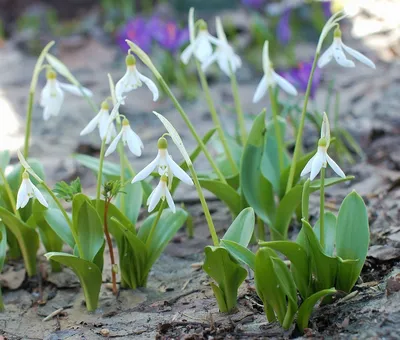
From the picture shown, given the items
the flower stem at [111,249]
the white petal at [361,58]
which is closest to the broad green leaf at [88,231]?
the flower stem at [111,249]

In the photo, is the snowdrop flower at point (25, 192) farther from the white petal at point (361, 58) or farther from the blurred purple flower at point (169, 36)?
the blurred purple flower at point (169, 36)

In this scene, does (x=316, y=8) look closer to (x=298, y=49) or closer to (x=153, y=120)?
(x=298, y=49)

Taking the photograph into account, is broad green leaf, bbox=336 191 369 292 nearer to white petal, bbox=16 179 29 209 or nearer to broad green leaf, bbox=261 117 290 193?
broad green leaf, bbox=261 117 290 193

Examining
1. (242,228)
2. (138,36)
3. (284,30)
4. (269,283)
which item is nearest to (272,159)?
(242,228)

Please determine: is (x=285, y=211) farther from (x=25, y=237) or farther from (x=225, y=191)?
(x=25, y=237)

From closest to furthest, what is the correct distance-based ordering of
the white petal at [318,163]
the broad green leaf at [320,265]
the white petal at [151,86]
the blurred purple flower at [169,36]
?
the white petal at [318,163] → the broad green leaf at [320,265] → the white petal at [151,86] → the blurred purple flower at [169,36]

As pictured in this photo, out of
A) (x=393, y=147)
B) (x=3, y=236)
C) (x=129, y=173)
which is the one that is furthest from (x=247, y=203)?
(x=393, y=147)
